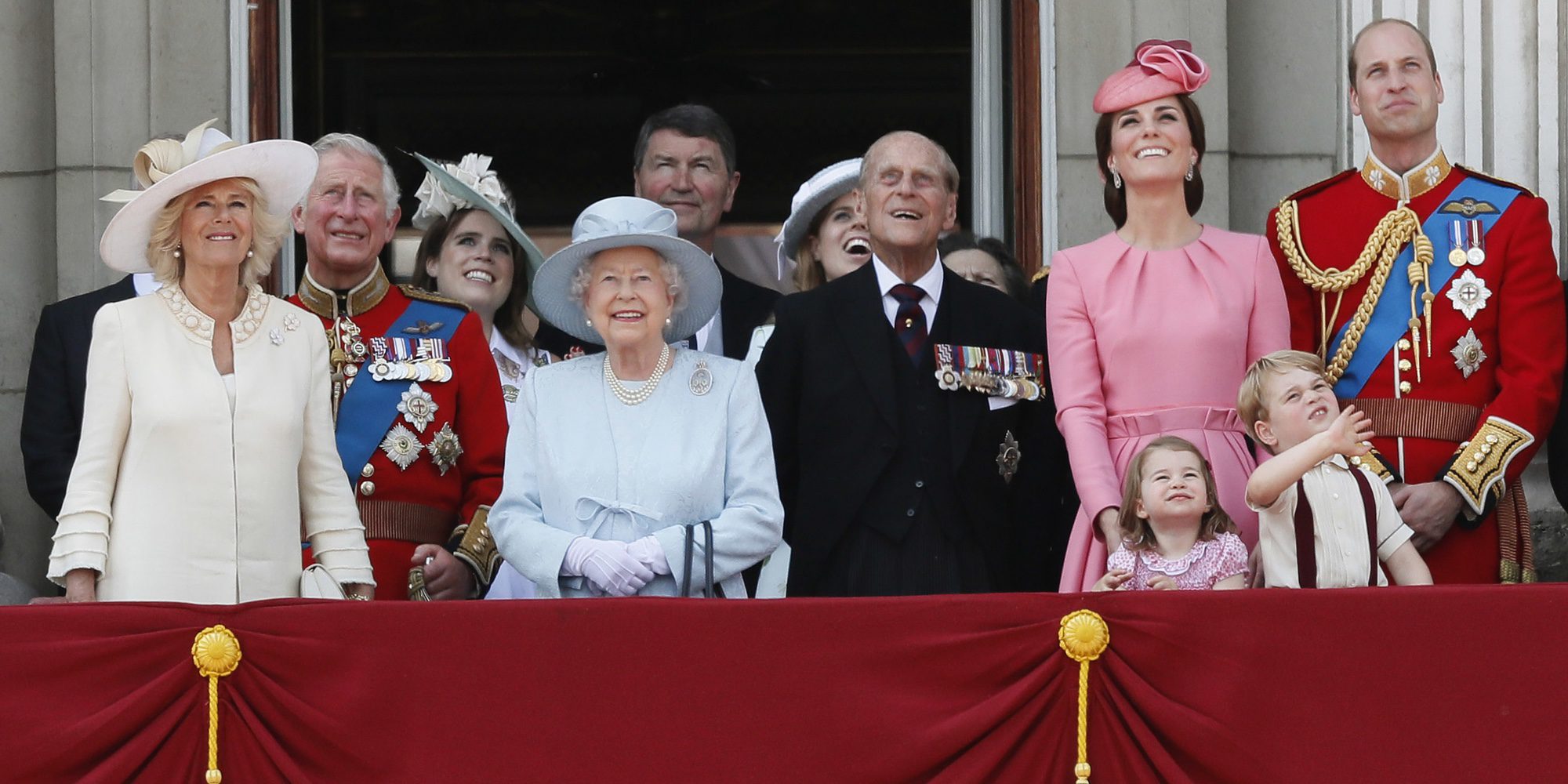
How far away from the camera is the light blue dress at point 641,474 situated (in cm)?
458

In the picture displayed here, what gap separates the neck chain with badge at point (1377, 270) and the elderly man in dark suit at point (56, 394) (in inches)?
107

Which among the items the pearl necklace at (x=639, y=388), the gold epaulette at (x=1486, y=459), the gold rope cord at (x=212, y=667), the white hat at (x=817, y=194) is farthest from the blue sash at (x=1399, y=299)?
the gold rope cord at (x=212, y=667)

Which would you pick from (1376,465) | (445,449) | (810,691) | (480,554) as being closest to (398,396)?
(445,449)

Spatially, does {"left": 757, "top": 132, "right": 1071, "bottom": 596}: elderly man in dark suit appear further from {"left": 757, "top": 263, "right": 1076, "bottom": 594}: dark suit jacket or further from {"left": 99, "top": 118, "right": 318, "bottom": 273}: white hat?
{"left": 99, "top": 118, "right": 318, "bottom": 273}: white hat

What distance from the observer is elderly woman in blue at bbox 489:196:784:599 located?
179 inches

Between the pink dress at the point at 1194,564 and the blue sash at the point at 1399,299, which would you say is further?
the blue sash at the point at 1399,299

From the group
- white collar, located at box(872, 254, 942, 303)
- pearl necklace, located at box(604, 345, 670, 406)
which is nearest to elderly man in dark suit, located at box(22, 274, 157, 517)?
pearl necklace, located at box(604, 345, 670, 406)

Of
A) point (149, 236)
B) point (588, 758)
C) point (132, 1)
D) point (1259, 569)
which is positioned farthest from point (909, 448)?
point (132, 1)

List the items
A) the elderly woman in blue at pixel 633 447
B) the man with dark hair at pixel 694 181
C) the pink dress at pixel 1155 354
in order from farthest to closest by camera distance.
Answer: the man with dark hair at pixel 694 181
the pink dress at pixel 1155 354
the elderly woman in blue at pixel 633 447

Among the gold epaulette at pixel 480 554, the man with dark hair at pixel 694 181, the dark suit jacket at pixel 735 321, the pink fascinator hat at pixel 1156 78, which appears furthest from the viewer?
the man with dark hair at pixel 694 181

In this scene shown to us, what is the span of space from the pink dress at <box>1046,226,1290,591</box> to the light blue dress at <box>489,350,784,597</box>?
637 mm

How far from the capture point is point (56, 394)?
5.50m

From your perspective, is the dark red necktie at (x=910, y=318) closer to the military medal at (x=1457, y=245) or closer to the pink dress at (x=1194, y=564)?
the pink dress at (x=1194, y=564)

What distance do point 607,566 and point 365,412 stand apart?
3.77ft
